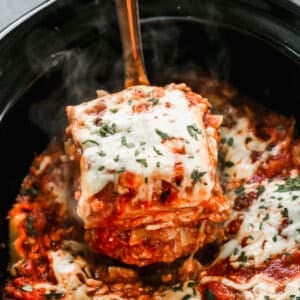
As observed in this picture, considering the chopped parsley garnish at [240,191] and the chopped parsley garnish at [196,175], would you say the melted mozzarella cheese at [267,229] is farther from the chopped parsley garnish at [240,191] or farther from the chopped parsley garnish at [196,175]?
the chopped parsley garnish at [196,175]

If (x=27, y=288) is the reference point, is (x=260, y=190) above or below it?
above

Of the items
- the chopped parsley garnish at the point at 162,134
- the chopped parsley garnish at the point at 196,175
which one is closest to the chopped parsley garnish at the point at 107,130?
the chopped parsley garnish at the point at 162,134

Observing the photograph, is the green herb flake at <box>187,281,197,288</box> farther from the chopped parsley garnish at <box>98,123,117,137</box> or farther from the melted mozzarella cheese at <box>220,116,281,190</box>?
the chopped parsley garnish at <box>98,123,117,137</box>

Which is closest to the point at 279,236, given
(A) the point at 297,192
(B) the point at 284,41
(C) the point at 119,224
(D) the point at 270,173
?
(A) the point at 297,192

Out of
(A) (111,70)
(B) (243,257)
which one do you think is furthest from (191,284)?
(A) (111,70)

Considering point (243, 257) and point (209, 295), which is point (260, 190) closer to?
point (243, 257)

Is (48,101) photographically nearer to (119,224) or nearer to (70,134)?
(70,134)
